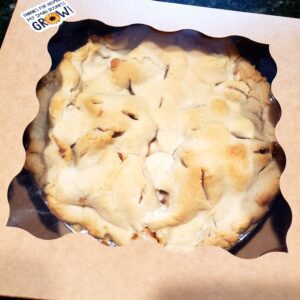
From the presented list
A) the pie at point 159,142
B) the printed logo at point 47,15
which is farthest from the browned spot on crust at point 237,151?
the printed logo at point 47,15

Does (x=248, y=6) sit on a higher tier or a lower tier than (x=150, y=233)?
higher

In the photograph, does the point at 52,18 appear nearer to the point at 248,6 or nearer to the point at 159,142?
the point at 159,142

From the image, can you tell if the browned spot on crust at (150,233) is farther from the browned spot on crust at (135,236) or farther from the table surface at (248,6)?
the table surface at (248,6)

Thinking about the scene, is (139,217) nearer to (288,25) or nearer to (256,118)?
(256,118)

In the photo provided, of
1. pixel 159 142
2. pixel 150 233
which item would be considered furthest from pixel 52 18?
pixel 150 233

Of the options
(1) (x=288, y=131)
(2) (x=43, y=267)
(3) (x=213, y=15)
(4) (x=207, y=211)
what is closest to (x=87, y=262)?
(2) (x=43, y=267)

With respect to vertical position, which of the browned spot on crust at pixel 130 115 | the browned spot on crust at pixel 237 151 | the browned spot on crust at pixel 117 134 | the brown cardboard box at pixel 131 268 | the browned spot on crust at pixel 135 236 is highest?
the browned spot on crust at pixel 130 115

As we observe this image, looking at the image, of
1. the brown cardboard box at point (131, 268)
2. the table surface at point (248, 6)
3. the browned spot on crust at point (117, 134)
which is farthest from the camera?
the table surface at point (248, 6)
